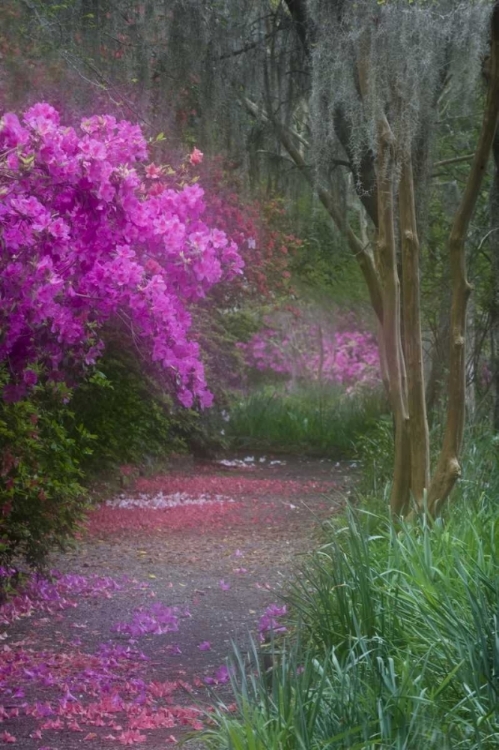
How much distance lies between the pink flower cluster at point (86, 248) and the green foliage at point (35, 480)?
67 cm

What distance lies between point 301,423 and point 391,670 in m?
12.0

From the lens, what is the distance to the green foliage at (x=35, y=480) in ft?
15.8

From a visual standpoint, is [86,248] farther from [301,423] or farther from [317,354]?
[317,354]

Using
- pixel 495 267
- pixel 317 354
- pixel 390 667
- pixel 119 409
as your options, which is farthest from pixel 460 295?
pixel 317 354

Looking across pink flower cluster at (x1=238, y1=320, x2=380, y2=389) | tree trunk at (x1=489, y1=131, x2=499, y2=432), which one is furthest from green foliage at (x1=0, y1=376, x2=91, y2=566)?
pink flower cluster at (x1=238, y1=320, x2=380, y2=389)

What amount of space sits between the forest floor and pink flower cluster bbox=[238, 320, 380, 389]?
812 centimetres

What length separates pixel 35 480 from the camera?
190 inches

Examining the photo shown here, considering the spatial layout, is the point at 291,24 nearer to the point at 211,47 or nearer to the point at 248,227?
the point at 211,47

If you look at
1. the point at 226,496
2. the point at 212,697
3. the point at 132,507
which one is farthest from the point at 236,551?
the point at 212,697

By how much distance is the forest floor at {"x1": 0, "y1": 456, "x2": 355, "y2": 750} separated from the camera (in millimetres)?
3951

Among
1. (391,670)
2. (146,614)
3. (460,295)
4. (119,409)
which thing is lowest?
(146,614)

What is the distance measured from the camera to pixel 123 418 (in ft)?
32.2

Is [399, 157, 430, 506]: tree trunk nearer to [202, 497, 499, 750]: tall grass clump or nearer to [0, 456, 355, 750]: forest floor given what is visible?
[0, 456, 355, 750]: forest floor

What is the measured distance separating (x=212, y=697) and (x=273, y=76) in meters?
4.97
